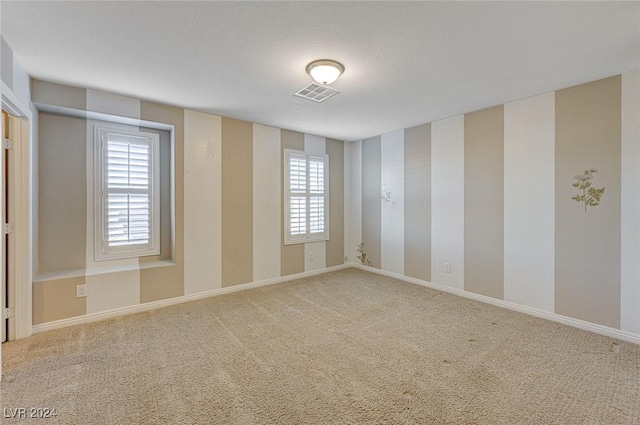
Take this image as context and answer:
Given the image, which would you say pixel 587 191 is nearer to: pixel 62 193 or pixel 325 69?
pixel 325 69

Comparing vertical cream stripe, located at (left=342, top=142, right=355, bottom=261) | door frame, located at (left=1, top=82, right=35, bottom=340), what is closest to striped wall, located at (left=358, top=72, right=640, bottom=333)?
vertical cream stripe, located at (left=342, top=142, right=355, bottom=261)

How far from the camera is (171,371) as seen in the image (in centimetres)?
208

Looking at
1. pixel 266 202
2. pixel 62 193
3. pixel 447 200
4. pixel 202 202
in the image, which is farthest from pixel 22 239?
pixel 447 200

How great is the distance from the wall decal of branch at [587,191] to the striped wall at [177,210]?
347 cm

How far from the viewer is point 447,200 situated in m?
3.93

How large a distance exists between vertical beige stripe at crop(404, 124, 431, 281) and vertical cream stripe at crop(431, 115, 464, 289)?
8cm

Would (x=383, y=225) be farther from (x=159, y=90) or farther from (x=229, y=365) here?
(x=159, y=90)

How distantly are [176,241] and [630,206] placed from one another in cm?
477

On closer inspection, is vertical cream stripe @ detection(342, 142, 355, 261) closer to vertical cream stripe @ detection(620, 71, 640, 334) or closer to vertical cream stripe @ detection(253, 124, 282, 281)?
vertical cream stripe @ detection(253, 124, 282, 281)

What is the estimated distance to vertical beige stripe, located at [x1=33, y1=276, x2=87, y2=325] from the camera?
2.69 metres

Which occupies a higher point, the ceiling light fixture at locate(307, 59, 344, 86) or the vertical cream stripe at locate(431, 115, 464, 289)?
the ceiling light fixture at locate(307, 59, 344, 86)

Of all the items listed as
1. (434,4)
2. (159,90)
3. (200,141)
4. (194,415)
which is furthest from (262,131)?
(194,415)

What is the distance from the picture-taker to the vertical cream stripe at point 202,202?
141 inches

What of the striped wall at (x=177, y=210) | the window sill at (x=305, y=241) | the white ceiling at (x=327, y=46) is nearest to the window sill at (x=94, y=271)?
the striped wall at (x=177, y=210)
